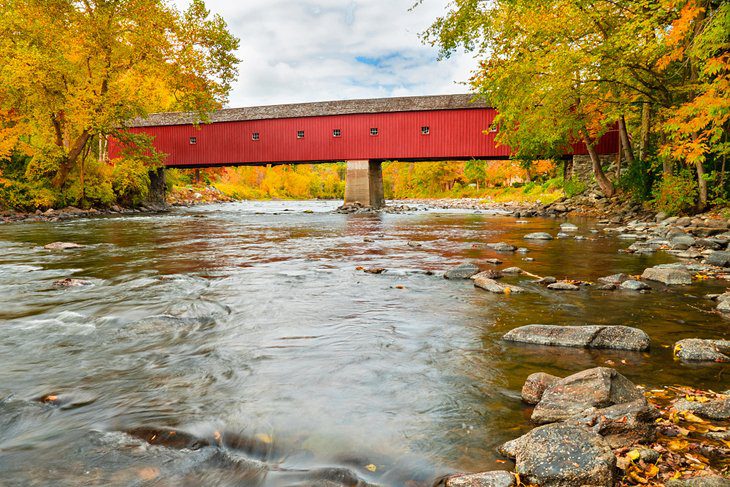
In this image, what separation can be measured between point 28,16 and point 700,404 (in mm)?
23384

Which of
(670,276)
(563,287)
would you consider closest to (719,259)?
(670,276)

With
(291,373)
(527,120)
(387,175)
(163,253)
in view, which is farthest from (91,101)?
(387,175)

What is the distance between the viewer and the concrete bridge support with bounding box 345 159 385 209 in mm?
24328

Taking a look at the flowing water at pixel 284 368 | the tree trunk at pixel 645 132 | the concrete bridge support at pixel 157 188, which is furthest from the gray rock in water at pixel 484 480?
the concrete bridge support at pixel 157 188

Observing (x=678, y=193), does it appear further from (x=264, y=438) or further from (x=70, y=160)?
(x=70, y=160)

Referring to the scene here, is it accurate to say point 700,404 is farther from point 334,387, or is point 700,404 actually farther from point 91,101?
point 91,101

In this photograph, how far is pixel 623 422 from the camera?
212cm

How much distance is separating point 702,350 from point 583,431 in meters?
1.73

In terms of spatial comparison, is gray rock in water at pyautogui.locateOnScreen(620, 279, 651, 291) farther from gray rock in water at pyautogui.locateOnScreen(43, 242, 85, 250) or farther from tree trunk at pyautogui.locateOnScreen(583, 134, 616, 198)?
tree trunk at pyautogui.locateOnScreen(583, 134, 616, 198)

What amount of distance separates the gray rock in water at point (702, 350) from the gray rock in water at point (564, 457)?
162 cm

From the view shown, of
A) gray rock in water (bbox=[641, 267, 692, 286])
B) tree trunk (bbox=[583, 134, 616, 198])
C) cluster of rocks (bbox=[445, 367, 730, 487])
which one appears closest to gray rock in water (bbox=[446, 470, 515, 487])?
cluster of rocks (bbox=[445, 367, 730, 487])

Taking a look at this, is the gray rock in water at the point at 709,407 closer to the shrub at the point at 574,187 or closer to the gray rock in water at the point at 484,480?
the gray rock in water at the point at 484,480

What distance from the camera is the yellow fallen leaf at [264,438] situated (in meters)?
2.26

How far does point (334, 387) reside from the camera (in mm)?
2859
